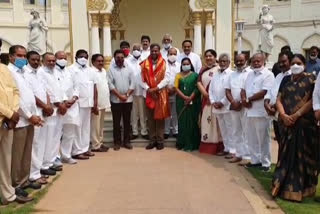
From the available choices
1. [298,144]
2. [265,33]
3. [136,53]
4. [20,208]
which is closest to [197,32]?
[136,53]

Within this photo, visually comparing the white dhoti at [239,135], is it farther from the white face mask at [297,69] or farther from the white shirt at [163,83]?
the white face mask at [297,69]

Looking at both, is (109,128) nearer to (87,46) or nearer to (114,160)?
(114,160)

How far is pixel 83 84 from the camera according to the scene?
7211 millimetres

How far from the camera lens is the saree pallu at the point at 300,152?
195 inches

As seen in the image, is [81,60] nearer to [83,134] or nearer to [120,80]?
[120,80]

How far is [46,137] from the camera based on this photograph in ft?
19.9

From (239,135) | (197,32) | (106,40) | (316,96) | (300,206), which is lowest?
(300,206)

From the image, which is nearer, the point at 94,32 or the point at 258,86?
the point at 258,86

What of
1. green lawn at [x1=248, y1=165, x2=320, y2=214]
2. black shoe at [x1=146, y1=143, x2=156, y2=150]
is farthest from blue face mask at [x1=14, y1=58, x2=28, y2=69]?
black shoe at [x1=146, y1=143, x2=156, y2=150]

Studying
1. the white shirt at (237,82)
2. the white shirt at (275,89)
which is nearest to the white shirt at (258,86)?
the white shirt at (275,89)

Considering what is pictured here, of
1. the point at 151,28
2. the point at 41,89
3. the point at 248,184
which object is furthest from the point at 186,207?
the point at 151,28

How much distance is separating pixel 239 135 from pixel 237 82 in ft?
2.87

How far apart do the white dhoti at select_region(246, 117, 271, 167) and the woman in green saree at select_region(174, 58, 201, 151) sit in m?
1.44

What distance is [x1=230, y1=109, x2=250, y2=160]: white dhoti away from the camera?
689 centimetres
